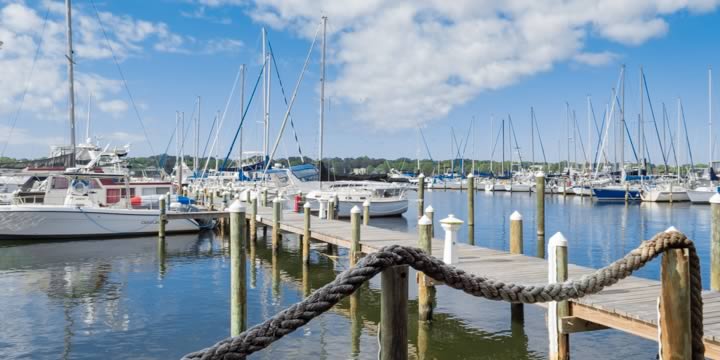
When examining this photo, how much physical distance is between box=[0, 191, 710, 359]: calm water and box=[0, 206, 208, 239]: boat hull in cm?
87

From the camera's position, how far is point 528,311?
12.6 m

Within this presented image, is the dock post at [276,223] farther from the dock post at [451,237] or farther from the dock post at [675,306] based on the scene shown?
the dock post at [675,306]

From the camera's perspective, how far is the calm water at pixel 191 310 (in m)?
10.2

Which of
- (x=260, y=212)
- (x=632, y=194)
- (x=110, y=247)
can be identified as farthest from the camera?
(x=632, y=194)

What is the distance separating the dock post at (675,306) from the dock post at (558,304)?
367 cm

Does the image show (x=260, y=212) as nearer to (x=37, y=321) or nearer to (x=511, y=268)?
(x=37, y=321)

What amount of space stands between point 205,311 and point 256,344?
10.8m

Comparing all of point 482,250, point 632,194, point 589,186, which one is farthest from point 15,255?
point 589,186

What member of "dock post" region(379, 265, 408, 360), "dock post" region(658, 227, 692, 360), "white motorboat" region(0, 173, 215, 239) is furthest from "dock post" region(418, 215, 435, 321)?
"white motorboat" region(0, 173, 215, 239)

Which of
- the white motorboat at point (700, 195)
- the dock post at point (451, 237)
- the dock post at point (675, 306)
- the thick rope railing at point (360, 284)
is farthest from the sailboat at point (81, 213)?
the white motorboat at point (700, 195)

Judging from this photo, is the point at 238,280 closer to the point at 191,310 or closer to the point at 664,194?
the point at 191,310

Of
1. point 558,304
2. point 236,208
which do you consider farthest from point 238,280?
point 558,304

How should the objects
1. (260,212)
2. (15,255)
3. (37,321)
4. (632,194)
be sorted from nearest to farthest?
1. (37,321)
2. (15,255)
3. (260,212)
4. (632,194)

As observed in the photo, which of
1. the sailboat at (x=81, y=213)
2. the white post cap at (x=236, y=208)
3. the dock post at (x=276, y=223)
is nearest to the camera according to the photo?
the white post cap at (x=236, y=208)
